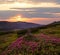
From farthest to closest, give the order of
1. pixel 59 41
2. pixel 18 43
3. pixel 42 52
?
1. pixel 18 43
2. pixel 59 41
3. pixel 42 52

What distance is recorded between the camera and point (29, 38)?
38.1 m

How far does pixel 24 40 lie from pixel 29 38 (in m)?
0.81

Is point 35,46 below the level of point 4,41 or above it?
above

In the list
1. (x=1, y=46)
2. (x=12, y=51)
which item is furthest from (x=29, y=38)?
(x=1, y=46)

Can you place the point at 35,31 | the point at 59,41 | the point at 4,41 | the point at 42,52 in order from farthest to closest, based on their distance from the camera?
the point at 35,31
the point at 4,41
the point at 59,41
the point at 42,52

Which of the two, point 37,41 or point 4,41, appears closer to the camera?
point 37,41

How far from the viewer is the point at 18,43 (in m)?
37.6

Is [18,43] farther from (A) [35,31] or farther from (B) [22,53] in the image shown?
(A) [35,31]

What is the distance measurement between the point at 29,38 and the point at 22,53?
4.51 meters

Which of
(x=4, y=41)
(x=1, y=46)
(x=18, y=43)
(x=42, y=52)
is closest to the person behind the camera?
(x=42, y=52)

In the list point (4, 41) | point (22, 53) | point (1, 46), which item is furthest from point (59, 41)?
→ point (4, 41)

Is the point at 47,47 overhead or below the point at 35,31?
overhead

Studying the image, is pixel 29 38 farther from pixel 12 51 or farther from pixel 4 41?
pixel 4 41

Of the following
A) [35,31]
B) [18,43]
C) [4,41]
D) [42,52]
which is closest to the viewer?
[42,52]
